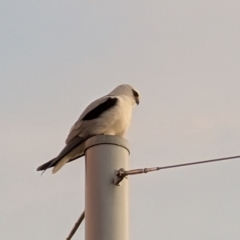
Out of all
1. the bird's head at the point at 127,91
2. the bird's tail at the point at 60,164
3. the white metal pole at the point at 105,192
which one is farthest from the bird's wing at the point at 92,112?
the white metal pole at the point at 105,192

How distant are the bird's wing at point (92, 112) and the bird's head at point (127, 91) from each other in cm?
60

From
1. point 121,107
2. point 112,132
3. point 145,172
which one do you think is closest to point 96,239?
point 145,172

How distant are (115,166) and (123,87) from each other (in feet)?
10.8

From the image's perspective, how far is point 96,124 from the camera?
16.4 feet

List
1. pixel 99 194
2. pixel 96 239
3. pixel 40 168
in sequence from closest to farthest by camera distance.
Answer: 1. pixel 96 239
2. pixel 99 194
3. pixel 40 168

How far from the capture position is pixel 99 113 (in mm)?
5184

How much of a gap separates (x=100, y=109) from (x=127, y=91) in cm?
104

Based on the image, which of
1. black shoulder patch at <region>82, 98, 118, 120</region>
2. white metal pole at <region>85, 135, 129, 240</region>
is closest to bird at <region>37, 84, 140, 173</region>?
black shoulder patch at <region>82, 98, 118, 120</region>

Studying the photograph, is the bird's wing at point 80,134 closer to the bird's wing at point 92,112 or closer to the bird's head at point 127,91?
the bird's wing at point 92,112

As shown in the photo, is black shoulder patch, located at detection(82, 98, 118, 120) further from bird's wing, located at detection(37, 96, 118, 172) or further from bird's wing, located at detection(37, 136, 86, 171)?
bird's wing, located at detection(37, 136, 86, 171)

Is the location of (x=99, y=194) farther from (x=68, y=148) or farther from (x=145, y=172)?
(x=68, y=148)

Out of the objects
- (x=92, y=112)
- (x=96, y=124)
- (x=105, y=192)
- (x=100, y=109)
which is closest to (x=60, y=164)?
(x=96, y=124)

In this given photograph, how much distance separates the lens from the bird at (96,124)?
4.54 meters

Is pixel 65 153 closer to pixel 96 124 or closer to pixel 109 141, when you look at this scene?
pixel 96 124
